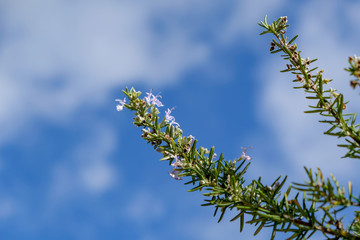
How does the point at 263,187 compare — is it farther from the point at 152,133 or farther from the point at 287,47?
the point at 287,47

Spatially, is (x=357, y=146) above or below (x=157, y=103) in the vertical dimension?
below

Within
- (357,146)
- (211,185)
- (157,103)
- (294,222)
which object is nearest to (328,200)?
(294,222)

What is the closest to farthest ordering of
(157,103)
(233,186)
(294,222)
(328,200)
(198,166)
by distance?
(328,200), (294,222), (233,186), (198,166), (157,103)

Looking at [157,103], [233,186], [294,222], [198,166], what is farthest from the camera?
[157,103]

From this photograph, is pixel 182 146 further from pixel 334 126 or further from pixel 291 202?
pixel 334 126

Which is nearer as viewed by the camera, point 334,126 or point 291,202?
point 291,202

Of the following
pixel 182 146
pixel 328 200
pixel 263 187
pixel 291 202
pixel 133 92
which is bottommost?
pixel 328 200

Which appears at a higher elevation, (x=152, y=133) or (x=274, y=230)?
(x=152, y=133)

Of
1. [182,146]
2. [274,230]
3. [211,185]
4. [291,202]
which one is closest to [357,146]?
[291,202]

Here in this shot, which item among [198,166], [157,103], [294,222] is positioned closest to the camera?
[294,222]
